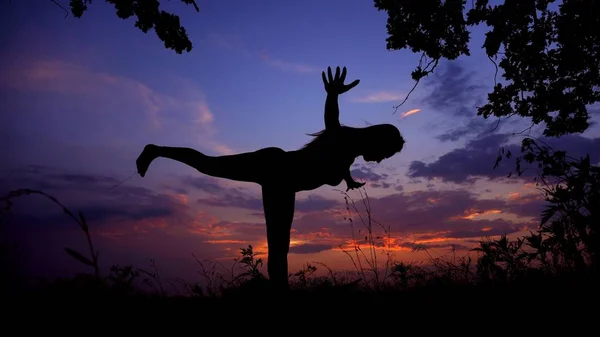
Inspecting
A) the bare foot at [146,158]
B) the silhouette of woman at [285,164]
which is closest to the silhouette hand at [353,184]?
the silhouette of woman at [285,164]

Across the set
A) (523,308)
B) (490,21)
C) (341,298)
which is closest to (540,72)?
(490,21)

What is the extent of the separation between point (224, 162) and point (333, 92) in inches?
79.9

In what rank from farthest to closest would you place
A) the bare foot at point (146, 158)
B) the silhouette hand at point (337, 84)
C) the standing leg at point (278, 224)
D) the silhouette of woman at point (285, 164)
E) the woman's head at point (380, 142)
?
the silhouette hand at point (337, 84) → the woman's head at point (380, 142) → the bare foot at point (146, 158) → the silhouette of woman at point (285, 164) → the standing leg at point (278, 224)

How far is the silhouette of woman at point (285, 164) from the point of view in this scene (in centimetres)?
507

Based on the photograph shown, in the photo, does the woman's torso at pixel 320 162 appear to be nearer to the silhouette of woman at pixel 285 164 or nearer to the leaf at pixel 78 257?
the silhouette of woman at pixel 285 164

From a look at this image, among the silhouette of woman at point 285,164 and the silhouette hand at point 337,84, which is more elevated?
the silhouette hand at point 337,84

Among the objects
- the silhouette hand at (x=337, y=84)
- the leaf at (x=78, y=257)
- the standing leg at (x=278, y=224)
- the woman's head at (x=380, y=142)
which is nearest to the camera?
the leaf at (x=78, y=257)

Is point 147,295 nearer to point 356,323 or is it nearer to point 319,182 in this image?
point 356,323

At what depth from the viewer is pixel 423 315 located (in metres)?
2.35

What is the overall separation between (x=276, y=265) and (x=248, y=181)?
48.8 inches

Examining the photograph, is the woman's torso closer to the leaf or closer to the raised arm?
the raised arm

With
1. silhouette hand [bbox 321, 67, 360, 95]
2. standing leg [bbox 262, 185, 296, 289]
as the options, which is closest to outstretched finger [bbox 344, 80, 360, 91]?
silhouette hand [bbox 321, 67, 360, 95]

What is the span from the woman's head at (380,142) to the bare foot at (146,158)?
297cm

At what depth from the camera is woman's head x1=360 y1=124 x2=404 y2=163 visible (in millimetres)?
5312
